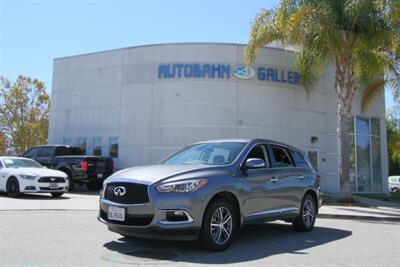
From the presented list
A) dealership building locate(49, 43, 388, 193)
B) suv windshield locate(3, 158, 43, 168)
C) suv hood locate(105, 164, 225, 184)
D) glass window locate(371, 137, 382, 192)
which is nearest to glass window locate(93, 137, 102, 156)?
dealership building locate(49, 43, 388, 193)

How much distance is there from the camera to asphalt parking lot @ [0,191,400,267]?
5.88m

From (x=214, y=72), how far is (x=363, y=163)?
31.8ft

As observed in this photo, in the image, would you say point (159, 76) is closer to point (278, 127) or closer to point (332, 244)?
point (278, 127)

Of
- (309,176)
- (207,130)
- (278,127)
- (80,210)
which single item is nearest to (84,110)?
(207,130)

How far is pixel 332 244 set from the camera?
297 inches

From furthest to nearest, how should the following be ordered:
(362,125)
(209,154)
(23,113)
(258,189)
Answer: (23,113)
(362,125)
(209,154)
(258,189)

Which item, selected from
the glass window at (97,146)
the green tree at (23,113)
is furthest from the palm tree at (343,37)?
the green tree at (23,113)

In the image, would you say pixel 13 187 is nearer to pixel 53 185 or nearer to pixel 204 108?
pixel 53 185

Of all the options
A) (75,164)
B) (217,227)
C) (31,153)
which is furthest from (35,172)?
(217,227)

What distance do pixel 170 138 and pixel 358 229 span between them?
513 inches

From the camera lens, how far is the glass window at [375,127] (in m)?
24.8

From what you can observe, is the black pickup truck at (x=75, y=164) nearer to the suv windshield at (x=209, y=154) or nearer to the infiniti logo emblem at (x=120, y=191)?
the suv windshield at (x=209, y=154)

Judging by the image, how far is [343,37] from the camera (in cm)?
1677

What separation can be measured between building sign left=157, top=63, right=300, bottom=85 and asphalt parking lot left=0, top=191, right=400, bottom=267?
1317 centimetres
